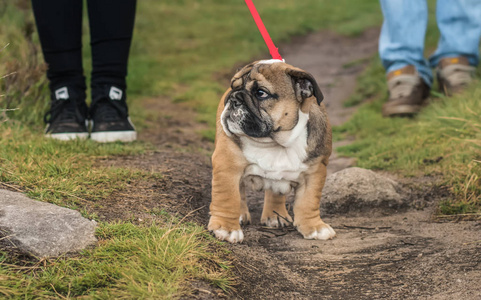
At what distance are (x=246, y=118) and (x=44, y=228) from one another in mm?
1139

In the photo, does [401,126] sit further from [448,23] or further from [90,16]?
[90,16]

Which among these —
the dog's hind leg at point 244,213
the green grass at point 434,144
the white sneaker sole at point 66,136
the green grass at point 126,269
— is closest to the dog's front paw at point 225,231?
the green grass at point 126,269

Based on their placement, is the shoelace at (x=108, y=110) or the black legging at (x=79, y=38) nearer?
the black legging at (x=79, y=38)

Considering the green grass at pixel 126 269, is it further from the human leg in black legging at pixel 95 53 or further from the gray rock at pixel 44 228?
the human leg in black legging at pixel 95 53

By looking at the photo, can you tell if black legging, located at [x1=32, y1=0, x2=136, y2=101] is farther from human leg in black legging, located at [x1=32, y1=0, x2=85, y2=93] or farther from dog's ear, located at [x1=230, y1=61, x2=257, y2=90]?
dog's ear, located at [x1=230, y1=61, x2=257, y2=90]

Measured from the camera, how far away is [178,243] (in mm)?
2678

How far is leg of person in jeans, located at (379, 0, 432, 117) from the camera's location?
606 cm

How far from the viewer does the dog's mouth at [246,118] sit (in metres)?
3.00

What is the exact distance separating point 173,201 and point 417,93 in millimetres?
3632

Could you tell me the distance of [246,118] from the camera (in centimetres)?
299

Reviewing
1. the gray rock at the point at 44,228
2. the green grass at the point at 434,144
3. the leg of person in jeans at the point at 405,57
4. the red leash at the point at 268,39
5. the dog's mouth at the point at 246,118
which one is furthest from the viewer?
the leg of person in jeans at the point at 405,57

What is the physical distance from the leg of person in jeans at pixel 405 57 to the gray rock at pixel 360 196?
226 centimetres

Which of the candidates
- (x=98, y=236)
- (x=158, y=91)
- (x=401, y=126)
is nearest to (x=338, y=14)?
(x=158, y=91)

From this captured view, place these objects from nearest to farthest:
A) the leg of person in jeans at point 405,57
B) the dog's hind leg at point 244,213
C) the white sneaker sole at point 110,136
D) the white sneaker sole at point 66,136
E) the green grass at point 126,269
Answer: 1. the green grass at point 126,269
2. the dog's hind leg at point 244,213
3. the white sneaker sole at point 66,136
4. the white sneaker sole at point 110,136
5. the leg of person in jeans at point 405,57
